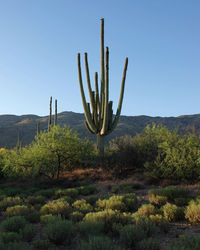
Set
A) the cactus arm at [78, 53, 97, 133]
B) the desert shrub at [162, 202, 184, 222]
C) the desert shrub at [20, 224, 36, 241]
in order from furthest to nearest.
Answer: the cactus arm at [78, 53, 97, 133]
the desert shrub at [162, 202, 184, 222]
the desert shrub at [20, 224, 36, 241]

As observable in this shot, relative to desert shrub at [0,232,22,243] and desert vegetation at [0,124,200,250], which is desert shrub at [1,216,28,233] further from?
desert shrub at [0,232,22,243]

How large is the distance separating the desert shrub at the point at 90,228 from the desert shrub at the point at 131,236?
2.11ft

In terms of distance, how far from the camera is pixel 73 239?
5.11 m

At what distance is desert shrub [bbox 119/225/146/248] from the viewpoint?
14.6 ft

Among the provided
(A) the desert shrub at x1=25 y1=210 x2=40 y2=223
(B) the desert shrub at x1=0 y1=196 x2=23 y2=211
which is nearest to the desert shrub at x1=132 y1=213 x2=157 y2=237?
(A) the desert shrub at x1=25 y1=210 x2=40 y2=223

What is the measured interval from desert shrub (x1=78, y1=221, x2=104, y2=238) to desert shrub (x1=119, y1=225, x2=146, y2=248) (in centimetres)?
64

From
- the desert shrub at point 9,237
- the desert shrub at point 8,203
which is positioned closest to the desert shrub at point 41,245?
the desert shrub at point 9,237

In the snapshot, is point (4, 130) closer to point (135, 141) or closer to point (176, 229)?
point (135, 141)

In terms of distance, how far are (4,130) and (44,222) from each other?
83999 millimetres

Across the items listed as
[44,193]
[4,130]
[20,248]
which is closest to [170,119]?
[4,130]

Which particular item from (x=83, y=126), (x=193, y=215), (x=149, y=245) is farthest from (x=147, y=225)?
(x=83, y=126)

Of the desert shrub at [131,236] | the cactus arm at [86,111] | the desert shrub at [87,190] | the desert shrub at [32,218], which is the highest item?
the cactus arm at [86,111]

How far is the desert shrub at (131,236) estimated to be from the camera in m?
4.46

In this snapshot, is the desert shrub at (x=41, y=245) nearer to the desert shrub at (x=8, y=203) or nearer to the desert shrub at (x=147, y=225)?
the desert shrub at (x=147, y=225)
